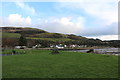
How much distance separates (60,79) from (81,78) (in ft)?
3.83

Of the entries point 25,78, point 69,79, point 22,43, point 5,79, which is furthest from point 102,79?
point 22,43

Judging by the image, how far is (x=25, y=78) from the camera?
8703mm

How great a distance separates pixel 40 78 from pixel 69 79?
1642 millimetres

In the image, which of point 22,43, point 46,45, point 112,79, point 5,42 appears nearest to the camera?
point 112,79

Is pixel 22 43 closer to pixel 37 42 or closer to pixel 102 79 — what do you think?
pixel 37 42

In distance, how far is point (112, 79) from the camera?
8.31m

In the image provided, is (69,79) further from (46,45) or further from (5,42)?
(46,45)

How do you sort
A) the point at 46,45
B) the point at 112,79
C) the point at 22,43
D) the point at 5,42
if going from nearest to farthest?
1. the point at 112,79
2. the point at 5,42
3. the point at 22,43
4. the point at 46,45

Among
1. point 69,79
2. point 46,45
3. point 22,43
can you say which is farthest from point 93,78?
point 46,45

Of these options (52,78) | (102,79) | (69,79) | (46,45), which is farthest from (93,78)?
(46,45)

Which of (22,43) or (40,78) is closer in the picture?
(40,78)

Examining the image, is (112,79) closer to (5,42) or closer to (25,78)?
(25,78)

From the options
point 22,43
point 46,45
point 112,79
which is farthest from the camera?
point 46,45

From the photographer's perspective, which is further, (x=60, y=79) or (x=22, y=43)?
(x=22, y=43)
